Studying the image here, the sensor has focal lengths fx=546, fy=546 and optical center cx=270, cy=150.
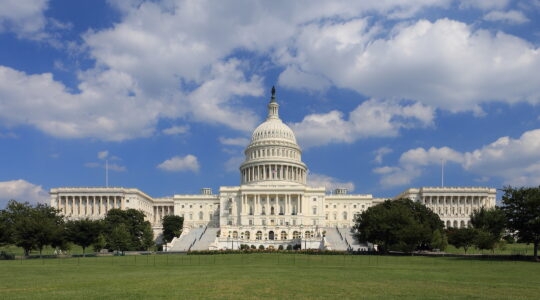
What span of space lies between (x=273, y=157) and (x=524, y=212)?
103958 mm

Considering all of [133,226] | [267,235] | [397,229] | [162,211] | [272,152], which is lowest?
[267,235]

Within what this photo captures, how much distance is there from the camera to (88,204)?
541 ft

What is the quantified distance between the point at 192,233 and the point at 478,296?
107 m

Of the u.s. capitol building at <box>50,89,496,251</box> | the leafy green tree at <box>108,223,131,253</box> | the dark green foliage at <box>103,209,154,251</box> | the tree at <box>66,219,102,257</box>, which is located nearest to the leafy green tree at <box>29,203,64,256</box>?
the tree at <box>66,219,102,257</box>

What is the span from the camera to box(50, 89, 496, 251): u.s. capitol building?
15462 centimetres

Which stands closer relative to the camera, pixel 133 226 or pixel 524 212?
pixel 524 212

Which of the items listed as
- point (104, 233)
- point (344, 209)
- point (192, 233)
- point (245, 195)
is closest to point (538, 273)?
point (104, 233)

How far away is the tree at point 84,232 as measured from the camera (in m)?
95.9

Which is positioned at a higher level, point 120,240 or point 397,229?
point 397,229

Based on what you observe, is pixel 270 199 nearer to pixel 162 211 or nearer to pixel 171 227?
pixel 171 227

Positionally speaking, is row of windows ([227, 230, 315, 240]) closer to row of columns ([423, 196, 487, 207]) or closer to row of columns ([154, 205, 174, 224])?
row of columns ([423, 196, 487, 207])

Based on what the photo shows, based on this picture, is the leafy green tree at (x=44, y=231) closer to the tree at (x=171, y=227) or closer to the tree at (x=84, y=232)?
the tree at (x=84, y=232)

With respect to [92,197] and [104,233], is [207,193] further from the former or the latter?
[104,233]

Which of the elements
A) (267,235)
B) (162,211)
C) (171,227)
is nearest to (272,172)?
(267,235)
